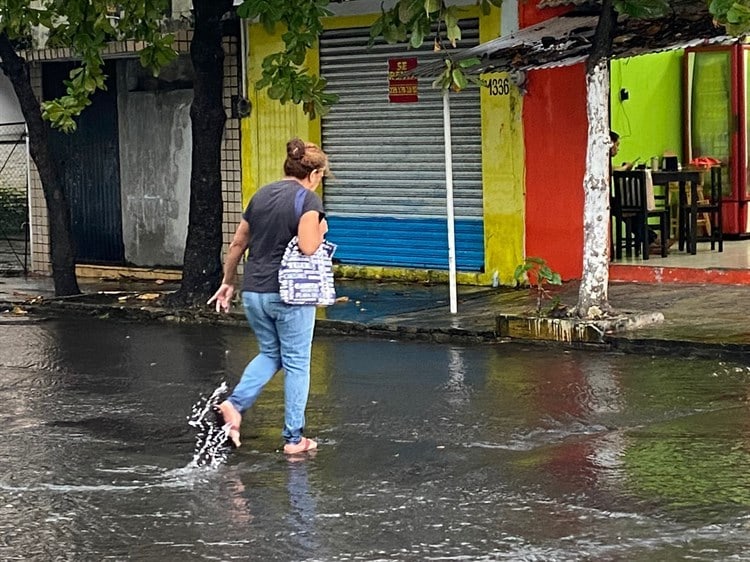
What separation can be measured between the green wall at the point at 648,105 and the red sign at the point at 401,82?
2.53 metres

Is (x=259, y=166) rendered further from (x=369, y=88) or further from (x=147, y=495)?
(x=147, y=495)

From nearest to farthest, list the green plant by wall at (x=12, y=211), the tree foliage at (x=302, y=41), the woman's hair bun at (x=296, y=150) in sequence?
the woman's hair bun at (x=296, y=150) → the tree foliage at (x=302, y=41) → the green plant by wall at (x=12, y=211)

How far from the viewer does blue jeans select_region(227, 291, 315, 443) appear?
8281 mm

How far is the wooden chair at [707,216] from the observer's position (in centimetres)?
1777

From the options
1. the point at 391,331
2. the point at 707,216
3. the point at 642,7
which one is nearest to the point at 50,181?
the point at 391,331

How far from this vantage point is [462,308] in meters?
15.2

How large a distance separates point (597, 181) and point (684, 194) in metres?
5.18

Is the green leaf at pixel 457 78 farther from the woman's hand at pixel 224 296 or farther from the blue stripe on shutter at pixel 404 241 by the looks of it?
the woman's hand at pixel 224 296

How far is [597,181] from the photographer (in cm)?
1280

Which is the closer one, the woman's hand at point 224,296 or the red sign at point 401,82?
the woman's hand at point 224,296

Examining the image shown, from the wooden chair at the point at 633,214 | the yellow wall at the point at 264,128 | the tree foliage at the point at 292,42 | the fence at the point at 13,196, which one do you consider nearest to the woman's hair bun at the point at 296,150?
the tree foliage at the point at 292,42

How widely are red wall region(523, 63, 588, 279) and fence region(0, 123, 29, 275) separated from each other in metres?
9.72

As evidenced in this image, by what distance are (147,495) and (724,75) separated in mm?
13427

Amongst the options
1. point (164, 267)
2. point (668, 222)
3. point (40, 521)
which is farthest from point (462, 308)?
point (40, 521)
